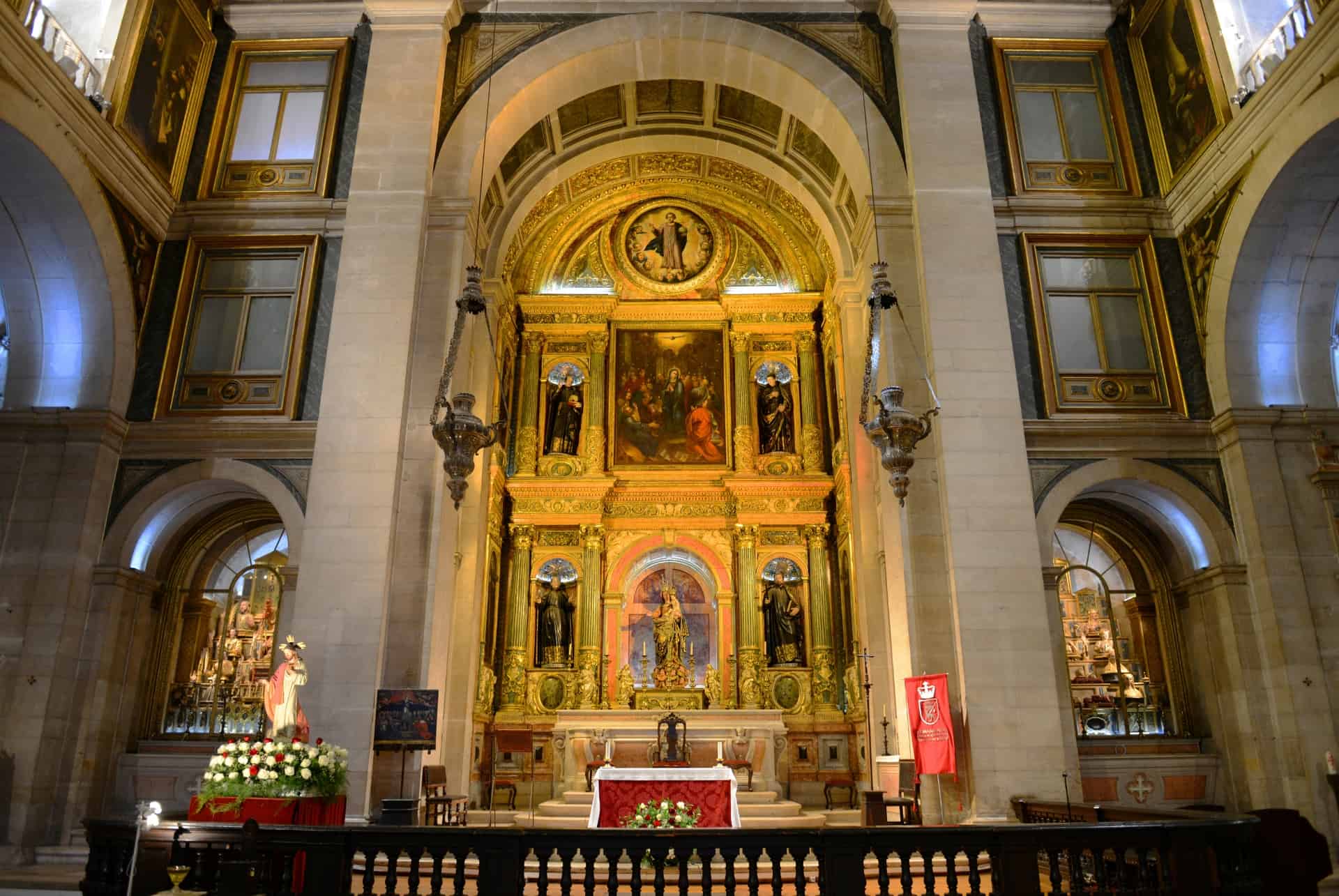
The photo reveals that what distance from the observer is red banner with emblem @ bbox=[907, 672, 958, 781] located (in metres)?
10.5

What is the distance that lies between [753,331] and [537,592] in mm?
7009

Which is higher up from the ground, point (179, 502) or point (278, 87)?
point (278, 87)

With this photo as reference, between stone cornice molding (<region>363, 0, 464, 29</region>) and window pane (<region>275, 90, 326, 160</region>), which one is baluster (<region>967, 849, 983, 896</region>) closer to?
window pane (<region>275, 90, 326, 160</region>)

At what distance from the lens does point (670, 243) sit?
21016mm

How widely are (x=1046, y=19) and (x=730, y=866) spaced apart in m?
13.6

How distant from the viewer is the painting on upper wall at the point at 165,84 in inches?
490

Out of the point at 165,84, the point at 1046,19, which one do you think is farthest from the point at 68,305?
the point at 1046,19

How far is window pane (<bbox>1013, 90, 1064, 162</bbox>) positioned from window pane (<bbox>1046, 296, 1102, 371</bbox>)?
88.1 inches

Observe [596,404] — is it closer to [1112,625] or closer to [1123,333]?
[1123,333]

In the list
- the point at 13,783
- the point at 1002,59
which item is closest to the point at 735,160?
the point at 1002,59


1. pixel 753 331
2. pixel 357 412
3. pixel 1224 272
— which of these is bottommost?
pixel 357 412

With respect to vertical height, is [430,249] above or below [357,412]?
above

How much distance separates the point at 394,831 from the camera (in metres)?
5.57

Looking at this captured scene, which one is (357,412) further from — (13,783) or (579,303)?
(579,303)
